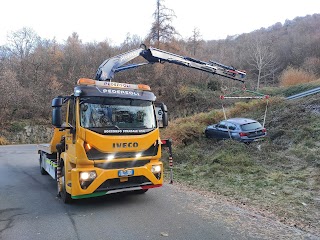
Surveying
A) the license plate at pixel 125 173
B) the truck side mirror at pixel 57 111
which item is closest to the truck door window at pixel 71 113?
the truck side mirror at pixel 57 111

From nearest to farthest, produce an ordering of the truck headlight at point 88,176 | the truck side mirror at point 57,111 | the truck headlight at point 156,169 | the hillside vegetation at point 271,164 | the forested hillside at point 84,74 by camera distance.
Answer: the truck headlight at point 88,176
the truck side mirror at point 57,111
the truck headlight at point 156,169
the hillside vegetation at point 271,164
the forested hillside at point 84,74

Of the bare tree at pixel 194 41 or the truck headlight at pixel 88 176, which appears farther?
the bare tree at pixel 194 41

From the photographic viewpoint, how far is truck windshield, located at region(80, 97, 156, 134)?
6207 mm

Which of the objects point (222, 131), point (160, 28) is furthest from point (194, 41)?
point (222, 131)

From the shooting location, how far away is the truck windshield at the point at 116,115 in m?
6.21

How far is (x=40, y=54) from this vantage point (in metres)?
43.2

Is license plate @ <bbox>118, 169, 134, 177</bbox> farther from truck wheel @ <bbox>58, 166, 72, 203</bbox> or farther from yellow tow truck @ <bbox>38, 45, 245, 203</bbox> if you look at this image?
truck wheel @ <bbox>58, 166, 72, 203</bbox>

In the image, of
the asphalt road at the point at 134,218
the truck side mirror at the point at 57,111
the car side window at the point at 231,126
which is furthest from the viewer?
the car side window at the point at 231,126

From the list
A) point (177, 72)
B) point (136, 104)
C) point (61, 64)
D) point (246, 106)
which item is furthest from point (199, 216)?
point (61, 64)

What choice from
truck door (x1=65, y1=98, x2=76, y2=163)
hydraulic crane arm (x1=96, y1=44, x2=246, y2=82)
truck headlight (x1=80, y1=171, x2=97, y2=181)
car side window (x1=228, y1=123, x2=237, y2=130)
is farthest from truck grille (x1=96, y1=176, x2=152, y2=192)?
car side window (x1=228, y1=123, x2=237, y2=130)

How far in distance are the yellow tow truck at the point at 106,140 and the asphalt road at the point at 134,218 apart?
486mm

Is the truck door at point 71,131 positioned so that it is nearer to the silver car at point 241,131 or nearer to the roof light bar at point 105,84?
the roof light bar at point 105,84

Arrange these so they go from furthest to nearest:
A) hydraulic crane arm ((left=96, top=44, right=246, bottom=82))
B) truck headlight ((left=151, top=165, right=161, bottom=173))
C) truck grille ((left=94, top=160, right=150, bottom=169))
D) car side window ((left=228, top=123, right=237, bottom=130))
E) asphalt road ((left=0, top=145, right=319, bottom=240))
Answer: car side window ((left=228, top=123, right=237, bottom=130)), hydraulic crane arm ((left=96, top=44, right=246, bottom=82)), truck headlight ((left=151, top=165, right=161, bottom=173)), truck grille ((left=94, top=160, right=150, bottom=169)), asphalt road ((left=0, top=145, right=319, bottom=240))

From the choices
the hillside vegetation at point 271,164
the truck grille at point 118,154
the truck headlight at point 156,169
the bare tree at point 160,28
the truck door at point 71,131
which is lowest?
the hillside vegetation at point 271,164
